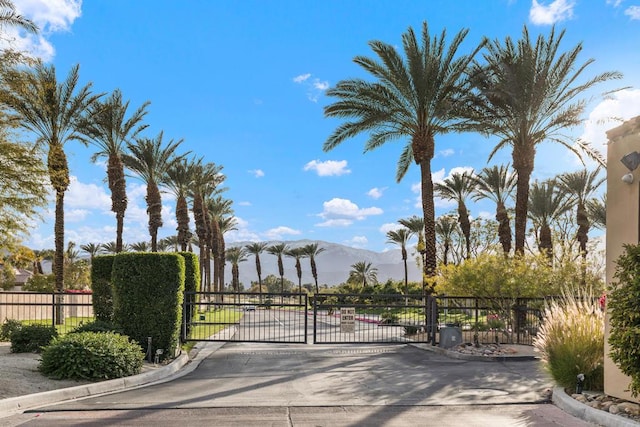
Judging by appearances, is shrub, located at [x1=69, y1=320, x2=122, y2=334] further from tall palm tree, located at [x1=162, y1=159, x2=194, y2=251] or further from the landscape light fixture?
tall palm tree, located at [x1=162, y1=159, x2=194, y2=251]

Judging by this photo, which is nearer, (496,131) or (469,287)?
(469,287)

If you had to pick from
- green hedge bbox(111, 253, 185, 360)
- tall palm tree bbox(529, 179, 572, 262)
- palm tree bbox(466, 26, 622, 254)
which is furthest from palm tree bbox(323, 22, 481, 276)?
tall palm tree bbox(529, 179, 572, 262)

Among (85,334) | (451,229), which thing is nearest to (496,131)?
(85,334)

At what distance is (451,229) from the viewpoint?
57750 mm

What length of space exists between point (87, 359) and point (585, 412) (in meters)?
8.54

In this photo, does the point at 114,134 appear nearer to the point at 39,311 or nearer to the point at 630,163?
the point at 39,311

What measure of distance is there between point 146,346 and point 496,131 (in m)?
18.3

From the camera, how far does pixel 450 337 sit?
599 inches

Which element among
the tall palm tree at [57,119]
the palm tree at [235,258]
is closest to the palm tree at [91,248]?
the palm tree at [235,258]

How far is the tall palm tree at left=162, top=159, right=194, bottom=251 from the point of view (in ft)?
143

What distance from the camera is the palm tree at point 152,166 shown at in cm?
3806

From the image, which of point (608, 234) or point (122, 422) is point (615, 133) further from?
point (122, 422)

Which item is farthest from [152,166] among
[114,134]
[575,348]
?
[575,348]

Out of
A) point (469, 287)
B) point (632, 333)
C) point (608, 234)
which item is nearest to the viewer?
point (632, 333)
